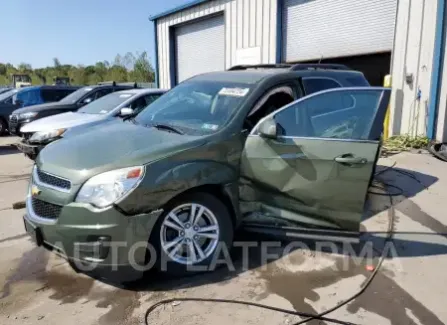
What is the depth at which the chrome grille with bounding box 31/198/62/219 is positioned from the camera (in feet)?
9.89

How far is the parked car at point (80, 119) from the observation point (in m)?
7.06

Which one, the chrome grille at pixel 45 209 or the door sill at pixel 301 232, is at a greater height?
the chrome grille at pixel 45 209

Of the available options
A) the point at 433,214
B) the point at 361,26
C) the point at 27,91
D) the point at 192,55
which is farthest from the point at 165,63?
the point at 433,214

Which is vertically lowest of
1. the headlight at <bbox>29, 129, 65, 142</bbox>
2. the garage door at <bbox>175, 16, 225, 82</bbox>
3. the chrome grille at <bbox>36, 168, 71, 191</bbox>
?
the headlight at <bbox>29, 129, 65, 142</bbox>

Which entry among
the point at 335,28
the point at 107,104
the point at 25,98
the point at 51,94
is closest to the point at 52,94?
the point at 51,94

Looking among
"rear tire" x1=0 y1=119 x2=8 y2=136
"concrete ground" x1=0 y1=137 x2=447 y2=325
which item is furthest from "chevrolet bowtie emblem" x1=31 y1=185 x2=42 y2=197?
"rear tire" x1=0 y1=119 x2=8 y2=136

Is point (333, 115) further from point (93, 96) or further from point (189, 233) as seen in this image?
point (93, 96)

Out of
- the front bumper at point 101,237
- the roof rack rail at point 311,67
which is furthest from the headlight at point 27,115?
the front bumper at point 101,237

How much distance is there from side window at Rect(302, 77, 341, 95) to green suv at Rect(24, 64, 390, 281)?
0.19ft

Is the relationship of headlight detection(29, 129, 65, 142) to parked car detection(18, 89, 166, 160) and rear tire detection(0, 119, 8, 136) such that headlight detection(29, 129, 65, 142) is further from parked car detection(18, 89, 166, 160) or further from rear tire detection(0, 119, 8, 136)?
rear tire detection(0, 119, 8, 136)

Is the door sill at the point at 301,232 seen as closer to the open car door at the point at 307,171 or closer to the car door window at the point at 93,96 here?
the open car door at the point at 307,171

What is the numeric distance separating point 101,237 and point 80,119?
549 cm

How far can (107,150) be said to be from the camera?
127 inches

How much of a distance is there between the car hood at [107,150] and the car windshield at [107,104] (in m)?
4.67
